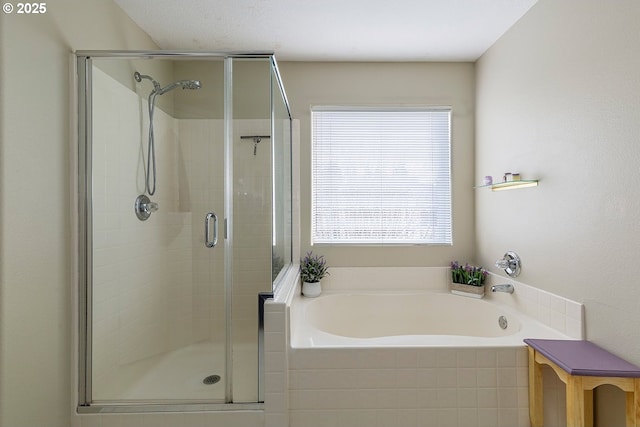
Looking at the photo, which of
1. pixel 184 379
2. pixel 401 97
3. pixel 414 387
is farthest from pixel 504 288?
pixel 184 379

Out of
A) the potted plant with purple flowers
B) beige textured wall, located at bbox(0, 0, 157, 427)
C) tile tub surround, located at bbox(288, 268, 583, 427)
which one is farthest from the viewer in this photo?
the potted plant with purple flowers

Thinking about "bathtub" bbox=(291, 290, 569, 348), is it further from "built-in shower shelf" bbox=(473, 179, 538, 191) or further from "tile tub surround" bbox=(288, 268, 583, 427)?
"built-in shower shelf" bbox=(473, 179, 538, 191)

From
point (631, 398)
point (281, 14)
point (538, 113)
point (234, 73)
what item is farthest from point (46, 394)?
point (538, 113)

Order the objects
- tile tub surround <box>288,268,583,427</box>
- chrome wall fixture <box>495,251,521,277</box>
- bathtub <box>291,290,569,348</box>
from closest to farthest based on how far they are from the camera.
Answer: tile tub surround <box>288,268,583,427</box>, chrome wall fixture <box>495,251,521,277</box>, bathtub <box>291,290,569,348</box>

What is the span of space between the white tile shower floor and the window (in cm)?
123

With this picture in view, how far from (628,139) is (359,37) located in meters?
1.63

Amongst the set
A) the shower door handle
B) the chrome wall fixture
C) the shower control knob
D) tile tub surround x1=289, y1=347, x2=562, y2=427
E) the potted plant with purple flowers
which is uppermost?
the shower control knob

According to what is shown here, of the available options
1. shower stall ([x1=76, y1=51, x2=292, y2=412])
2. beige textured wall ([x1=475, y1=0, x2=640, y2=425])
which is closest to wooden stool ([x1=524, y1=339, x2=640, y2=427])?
beige textured wall ([x1=475, y1=0, x2=640, y2=425])

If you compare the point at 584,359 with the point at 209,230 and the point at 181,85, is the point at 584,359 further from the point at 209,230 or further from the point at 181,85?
the point at 181,85

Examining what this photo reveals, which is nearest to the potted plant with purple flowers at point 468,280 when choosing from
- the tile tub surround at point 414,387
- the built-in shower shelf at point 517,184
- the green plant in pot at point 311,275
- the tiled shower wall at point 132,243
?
the built-in shower shelf at point 517,184

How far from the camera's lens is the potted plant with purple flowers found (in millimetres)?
2408

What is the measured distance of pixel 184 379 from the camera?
1.68 m

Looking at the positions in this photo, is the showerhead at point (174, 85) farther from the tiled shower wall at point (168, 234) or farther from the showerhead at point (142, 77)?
the tiled shower wall at point (168, 234)

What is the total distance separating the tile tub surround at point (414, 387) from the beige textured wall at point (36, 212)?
1.06 m
